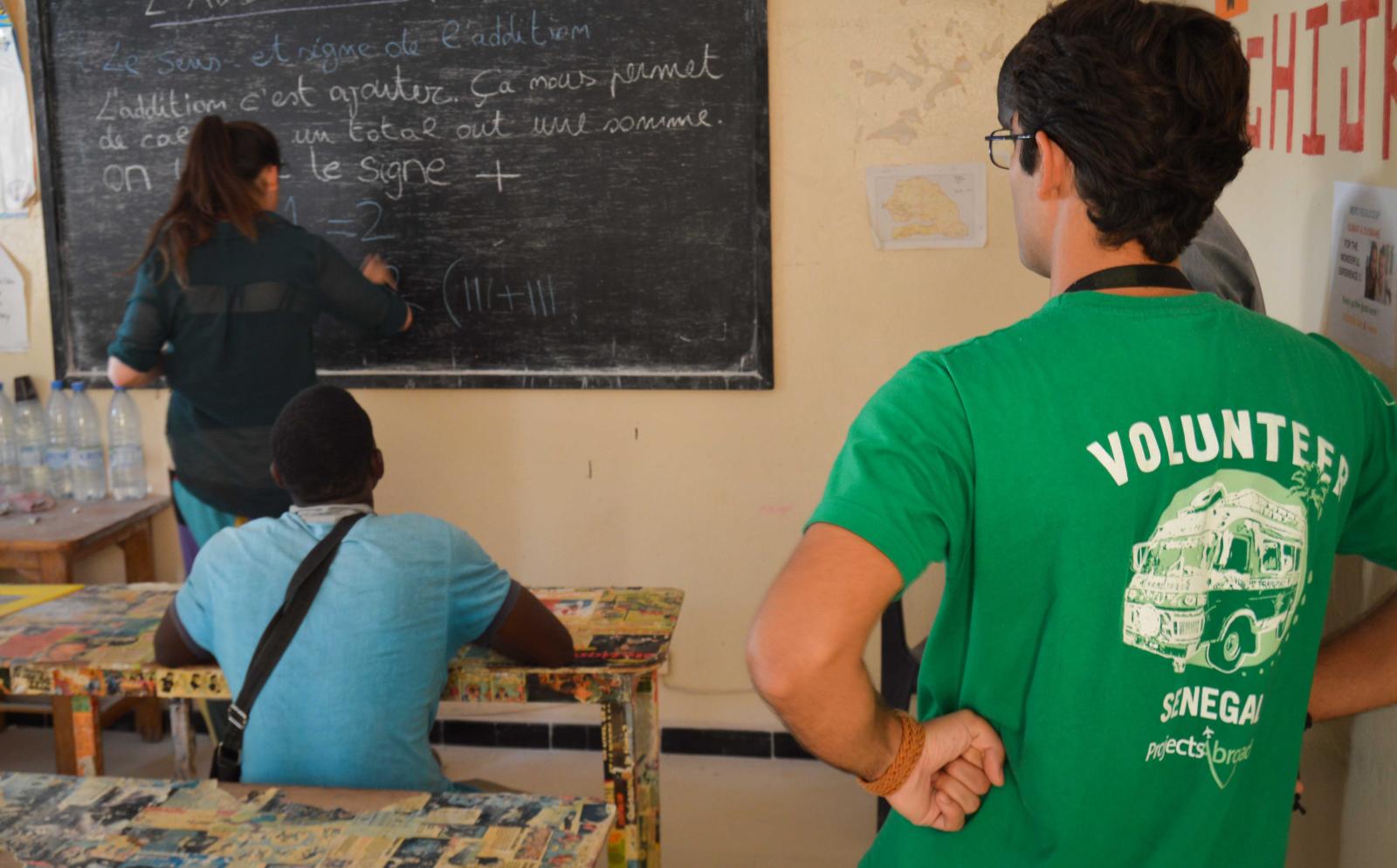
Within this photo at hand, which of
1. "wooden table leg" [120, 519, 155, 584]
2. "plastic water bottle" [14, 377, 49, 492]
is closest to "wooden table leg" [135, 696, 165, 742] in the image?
"wooden table leg" [120, 519, 155, 584]

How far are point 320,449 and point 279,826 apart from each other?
61 centimetres

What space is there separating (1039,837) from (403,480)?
2833mm

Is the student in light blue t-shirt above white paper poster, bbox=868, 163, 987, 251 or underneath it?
underneath

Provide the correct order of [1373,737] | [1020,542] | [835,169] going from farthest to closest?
[835,169] → [1373,737] → [1020,542]

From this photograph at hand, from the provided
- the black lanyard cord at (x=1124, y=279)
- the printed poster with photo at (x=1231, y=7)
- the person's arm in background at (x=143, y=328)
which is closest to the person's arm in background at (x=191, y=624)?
the person's arm in background at (x=143, y=328)

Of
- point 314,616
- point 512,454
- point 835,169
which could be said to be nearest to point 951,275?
point 835,169

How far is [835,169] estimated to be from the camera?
3322 mm

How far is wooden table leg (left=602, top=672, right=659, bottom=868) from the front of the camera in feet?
7.50

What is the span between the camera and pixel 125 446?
12.3ft

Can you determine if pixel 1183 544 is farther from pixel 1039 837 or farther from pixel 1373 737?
pixel 1373 737

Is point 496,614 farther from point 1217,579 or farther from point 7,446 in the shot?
point 7,446

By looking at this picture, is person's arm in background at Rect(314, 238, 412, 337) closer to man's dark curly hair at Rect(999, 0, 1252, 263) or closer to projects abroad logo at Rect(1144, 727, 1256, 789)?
man's dark curly hair at Rect(999, 0, 1252, 263)

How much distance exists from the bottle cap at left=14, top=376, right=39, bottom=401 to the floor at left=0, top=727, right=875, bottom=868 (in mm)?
1047

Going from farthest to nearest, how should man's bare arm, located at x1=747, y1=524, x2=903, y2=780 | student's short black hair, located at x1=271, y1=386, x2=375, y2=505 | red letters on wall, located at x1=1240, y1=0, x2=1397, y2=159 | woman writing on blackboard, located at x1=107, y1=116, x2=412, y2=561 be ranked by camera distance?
woman writing on blackboard, located at x1=107, y1=116, x2=412, y2=561 < student's short black hair, located at x1=271, y1=386, x2=375, y2=505 < red letters on wall, located at x1=1240, y1=0, x2=1397, y2=159 < man's bare arm, located at x1=747, y1=524, x2=903, y2=780
